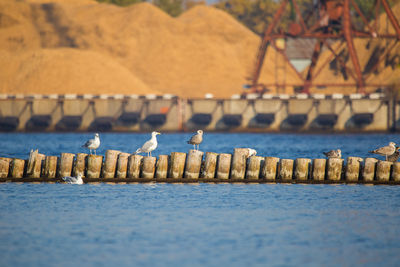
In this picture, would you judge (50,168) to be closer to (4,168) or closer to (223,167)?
(4,168)

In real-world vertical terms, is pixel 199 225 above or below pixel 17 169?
below

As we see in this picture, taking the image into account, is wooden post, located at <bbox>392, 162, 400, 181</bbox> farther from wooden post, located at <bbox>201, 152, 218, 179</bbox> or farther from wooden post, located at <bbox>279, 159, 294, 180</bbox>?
wooden post, located at <bbox>201, 152, 218, 179</bbox>

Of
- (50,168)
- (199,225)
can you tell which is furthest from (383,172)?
(50,168)

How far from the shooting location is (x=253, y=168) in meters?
35.7

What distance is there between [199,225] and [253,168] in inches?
380

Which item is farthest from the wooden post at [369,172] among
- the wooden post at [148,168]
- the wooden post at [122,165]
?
the wooden post at [122,165]

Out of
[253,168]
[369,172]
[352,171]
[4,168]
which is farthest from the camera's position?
[4,168]

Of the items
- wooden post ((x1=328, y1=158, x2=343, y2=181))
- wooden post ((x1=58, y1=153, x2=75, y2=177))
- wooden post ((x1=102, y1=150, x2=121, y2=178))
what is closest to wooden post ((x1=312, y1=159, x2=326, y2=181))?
wooden post ((x1=328, y1=158, x2=343, y2=181))

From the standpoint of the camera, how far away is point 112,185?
121ft

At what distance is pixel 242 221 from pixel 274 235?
2.86 m

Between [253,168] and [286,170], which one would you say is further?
[253,168]

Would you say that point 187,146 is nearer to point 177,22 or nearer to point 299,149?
point 299,149

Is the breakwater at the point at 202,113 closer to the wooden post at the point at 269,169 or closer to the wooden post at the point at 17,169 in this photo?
the wooden post at the point at 269,169

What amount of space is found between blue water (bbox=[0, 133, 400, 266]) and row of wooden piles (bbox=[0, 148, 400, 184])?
554 millimetres
